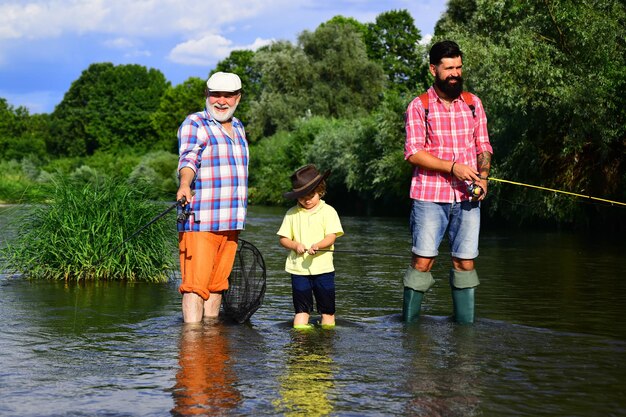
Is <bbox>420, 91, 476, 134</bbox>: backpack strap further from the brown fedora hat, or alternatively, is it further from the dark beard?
the brown fedora hat

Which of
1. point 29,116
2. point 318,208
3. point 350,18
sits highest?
point 350,18

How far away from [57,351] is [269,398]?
210cm

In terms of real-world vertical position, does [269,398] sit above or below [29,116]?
below

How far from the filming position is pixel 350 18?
79.8 meters

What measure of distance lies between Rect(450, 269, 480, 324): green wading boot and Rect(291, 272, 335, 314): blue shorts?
0.99m

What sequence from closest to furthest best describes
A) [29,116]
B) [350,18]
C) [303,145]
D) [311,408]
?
1. [311,408]
2. [303,145]
3. [350,18]
4. [29,116]

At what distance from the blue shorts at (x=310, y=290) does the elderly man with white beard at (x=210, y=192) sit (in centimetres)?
62

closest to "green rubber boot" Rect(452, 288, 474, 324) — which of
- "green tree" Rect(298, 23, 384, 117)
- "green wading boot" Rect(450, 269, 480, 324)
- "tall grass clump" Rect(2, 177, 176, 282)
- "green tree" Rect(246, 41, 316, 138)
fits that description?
"green wading boot" Rect(450, 269, 480, 324)

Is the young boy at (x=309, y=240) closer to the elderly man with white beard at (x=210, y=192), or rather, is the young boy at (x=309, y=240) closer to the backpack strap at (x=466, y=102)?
the elderly man with white beard at (x=210, y=192)

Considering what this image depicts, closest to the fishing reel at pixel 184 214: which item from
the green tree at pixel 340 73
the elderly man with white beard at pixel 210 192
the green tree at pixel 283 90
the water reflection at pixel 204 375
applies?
the elderly man with white beard at pixel 210 192

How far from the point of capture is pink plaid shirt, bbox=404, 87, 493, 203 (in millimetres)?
7637

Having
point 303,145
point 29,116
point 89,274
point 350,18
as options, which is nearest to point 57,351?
point 89,274

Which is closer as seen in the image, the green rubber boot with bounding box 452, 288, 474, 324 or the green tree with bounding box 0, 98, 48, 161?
the green rubber boot with bounding box 452, 288, 474, 324

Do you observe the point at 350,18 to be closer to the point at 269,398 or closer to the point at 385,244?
the point at 385,244
